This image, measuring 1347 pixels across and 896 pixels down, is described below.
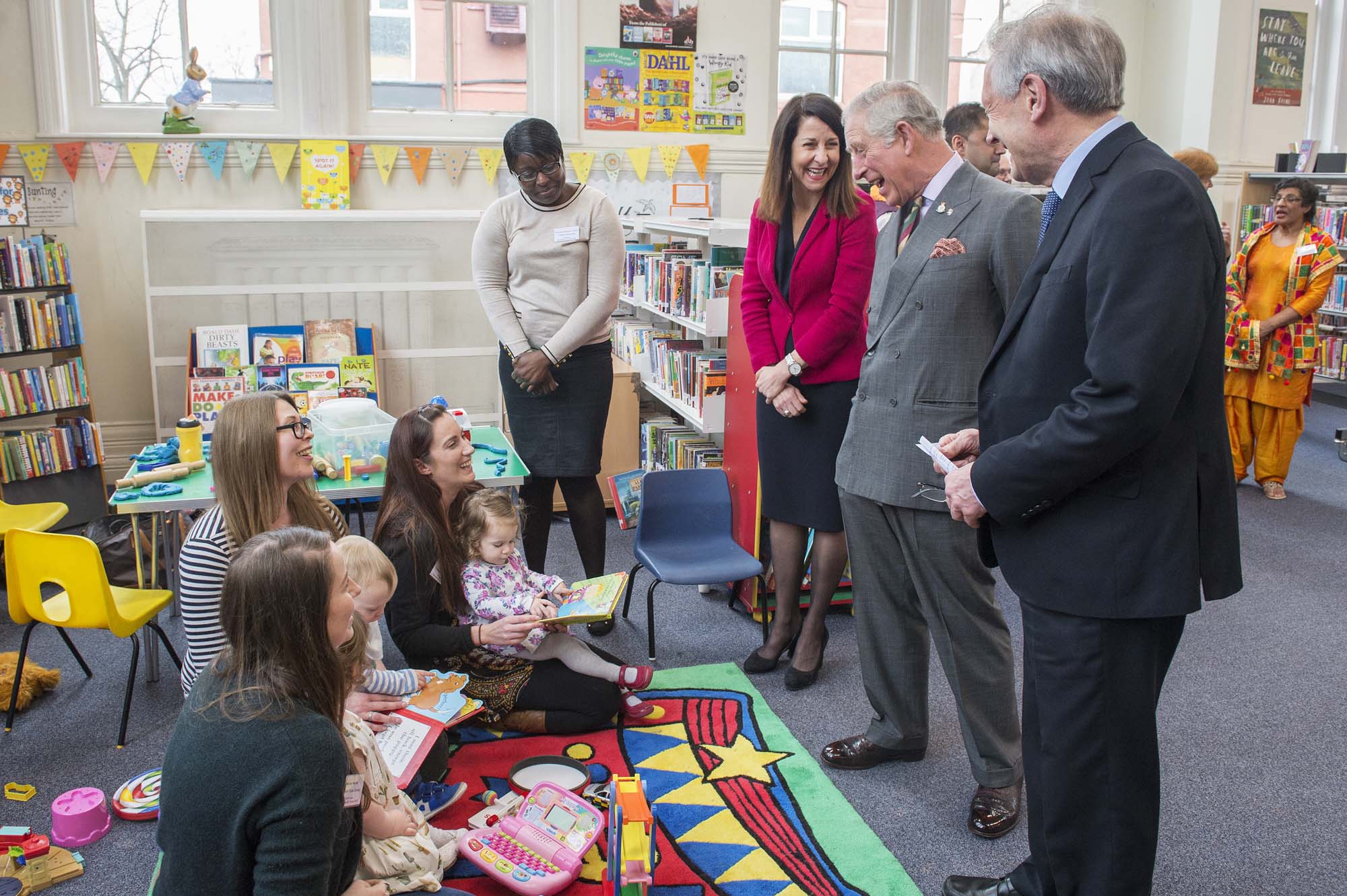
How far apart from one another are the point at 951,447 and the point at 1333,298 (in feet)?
22.1

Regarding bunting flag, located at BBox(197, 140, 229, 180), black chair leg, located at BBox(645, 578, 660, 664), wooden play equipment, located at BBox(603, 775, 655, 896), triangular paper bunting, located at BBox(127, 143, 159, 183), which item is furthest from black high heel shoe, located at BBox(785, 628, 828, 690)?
triangular paper bunting, located at BBox(127, 143, 159, 183)

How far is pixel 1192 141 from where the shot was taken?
283 inches

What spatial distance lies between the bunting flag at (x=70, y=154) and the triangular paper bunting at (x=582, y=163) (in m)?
2.45

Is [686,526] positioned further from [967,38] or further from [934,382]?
[967,38]

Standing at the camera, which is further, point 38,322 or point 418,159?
point 418,159

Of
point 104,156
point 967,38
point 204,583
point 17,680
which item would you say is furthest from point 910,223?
point 967,38

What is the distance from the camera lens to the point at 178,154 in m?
5.30

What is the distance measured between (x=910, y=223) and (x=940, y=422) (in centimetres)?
48

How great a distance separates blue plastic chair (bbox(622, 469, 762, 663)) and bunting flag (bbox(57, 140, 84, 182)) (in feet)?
11.6

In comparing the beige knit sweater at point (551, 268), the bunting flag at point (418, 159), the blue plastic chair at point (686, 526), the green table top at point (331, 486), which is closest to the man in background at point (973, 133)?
the beige knit sweater at point (551, 268)

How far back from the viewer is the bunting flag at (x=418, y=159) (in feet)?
18.5

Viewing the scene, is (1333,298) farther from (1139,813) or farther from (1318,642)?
(1139,813)

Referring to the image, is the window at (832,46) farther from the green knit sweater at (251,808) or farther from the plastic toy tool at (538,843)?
the green knit sweater at (251,808)

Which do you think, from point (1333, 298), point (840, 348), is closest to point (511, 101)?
point (840, 348)
